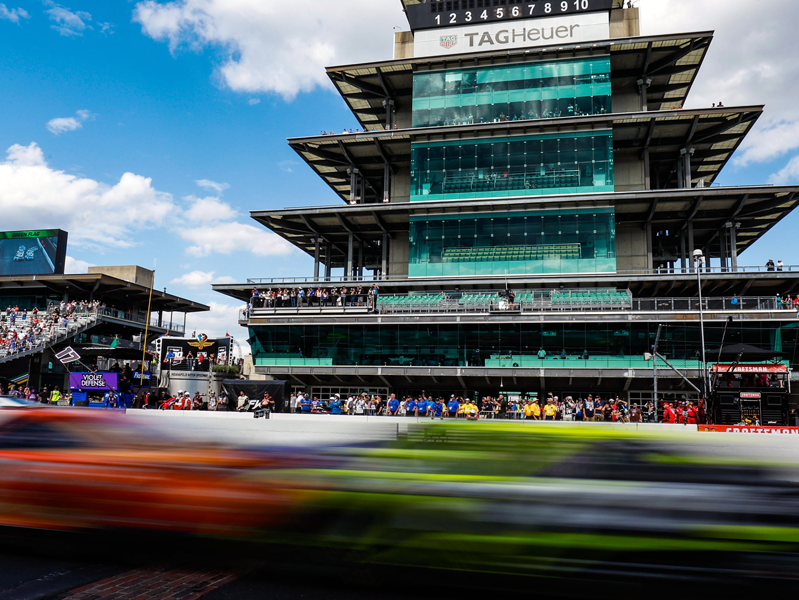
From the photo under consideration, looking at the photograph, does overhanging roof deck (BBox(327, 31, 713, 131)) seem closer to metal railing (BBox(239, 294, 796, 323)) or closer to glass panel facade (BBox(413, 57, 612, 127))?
glass panel facade (BBox(413, 57, 612, 127))

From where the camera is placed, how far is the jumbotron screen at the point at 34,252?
2287 inches

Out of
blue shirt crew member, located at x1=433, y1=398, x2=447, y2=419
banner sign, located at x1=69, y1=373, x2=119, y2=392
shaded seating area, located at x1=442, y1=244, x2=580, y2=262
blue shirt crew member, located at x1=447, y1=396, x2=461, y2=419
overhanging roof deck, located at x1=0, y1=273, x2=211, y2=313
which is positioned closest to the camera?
blue shirt crew member, located at x1=447, y1=396, x2=461, y2=419

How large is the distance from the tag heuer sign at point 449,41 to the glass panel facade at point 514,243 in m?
13.4

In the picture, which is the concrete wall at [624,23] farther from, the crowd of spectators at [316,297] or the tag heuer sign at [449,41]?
the crowd of spectators at [316,297]

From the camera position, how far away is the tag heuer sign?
43.7 m

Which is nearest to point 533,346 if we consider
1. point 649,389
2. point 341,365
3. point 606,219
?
point 649,389

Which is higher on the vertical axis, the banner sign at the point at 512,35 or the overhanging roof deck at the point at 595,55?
the banner sign at the point at 512,35

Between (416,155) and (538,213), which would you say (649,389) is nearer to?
(538,213)

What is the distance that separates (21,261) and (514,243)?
162ft

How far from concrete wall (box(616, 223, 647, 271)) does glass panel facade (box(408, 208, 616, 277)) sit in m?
4.30

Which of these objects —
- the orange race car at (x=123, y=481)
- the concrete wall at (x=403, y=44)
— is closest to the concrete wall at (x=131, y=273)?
the concrete wall at (x=403, y=44)

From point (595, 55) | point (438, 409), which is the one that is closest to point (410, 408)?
point (438, 409)

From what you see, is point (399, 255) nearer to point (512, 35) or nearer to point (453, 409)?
point (512, 35)

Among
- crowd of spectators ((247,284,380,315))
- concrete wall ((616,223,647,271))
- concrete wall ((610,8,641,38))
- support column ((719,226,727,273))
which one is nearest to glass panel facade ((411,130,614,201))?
concrete wall ((616,223,647,271))
